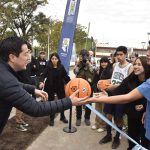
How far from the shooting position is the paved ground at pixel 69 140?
658 centimetres

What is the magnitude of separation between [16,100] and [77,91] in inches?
32.3

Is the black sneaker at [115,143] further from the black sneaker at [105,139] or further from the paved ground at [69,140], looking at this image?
the black sneaker at [105,139]

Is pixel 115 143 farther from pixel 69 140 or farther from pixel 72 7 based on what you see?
pixel 72 7

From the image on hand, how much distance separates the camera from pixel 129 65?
6.48 metres

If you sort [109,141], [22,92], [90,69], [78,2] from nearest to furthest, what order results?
1. [22,92]
2. [109,141]
3. [90,69]
4. [78,2]

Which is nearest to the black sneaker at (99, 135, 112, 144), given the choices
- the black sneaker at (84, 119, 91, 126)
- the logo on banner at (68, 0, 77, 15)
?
the black sneaker at (84, 119, 91, 126)

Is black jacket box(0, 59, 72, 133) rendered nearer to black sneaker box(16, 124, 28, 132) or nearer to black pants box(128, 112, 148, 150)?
black pants box(128, 112, 148, 150)

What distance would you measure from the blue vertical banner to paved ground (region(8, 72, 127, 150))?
338 centimetres

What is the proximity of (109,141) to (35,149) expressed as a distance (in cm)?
169

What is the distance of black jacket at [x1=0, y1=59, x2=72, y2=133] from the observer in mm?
2859

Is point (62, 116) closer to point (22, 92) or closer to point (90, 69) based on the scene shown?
point (90, 69)

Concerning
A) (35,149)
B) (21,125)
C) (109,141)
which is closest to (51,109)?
(35,149)

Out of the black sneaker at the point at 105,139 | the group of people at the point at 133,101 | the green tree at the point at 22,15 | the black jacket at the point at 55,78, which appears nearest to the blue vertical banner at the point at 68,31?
the black jacket at the point at 55,78

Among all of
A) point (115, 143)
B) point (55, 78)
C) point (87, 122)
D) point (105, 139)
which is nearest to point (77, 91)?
point (115, 143)
